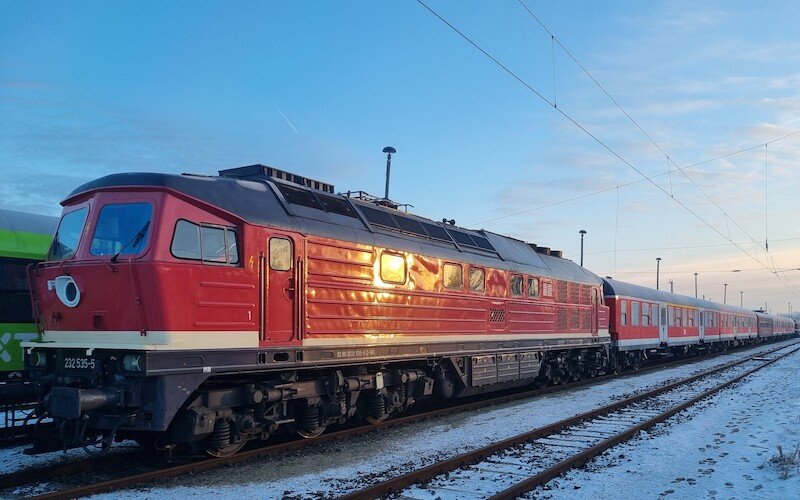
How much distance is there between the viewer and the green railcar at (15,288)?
1174 centimetres

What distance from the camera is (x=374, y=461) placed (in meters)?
9.19

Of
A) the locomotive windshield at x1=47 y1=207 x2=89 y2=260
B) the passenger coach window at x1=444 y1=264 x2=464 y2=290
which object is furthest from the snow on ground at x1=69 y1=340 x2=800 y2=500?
the locomotive windshield at x1=47 y1=207 x2=89 y2=260

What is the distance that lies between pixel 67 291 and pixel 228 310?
221 cm

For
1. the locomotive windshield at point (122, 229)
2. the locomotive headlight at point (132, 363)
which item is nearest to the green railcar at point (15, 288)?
the locomotive windshield at point (122, 229)

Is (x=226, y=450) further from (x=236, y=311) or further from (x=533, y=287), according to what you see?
(x=533, y=287)

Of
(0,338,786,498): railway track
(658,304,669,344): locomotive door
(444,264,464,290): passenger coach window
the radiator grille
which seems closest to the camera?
(0,338,786,498): railway track

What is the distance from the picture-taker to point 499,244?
16984 millimetres

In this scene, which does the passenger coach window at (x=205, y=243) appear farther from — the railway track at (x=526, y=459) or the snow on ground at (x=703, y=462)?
the snow on ground at (x=703, y=462)

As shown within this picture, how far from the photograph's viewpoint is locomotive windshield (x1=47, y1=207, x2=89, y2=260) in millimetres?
8664

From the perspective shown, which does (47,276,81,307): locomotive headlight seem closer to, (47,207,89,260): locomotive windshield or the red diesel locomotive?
the red diesel locomotive

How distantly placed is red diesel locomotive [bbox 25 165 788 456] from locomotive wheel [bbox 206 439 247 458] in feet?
0.11

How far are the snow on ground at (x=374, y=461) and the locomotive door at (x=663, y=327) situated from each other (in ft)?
56.2

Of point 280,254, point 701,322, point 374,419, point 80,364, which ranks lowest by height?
point 374,419

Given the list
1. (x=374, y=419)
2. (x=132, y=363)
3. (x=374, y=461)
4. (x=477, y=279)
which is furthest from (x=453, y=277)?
(x=132, y=363)
